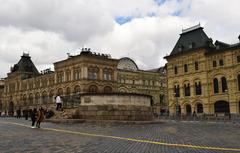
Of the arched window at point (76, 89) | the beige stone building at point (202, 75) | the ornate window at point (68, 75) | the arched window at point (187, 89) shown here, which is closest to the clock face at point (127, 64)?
the ornate window at point (68, 75)

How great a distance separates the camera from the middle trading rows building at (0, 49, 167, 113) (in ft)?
207

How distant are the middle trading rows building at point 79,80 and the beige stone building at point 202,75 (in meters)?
14.1

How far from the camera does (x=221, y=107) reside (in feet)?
171

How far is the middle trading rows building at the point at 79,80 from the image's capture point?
207ft

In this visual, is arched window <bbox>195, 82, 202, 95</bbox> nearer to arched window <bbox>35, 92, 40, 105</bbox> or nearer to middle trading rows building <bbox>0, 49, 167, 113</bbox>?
middle trading rows building <bbox>0, 49, 167, 113</bbox>

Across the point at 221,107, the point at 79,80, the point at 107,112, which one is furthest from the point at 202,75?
the point at 107,112

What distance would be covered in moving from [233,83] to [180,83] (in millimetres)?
10777

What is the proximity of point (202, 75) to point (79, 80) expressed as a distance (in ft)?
79.4

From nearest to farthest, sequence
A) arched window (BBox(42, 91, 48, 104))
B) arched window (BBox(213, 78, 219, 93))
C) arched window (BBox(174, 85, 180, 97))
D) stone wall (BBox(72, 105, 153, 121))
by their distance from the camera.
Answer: stone wall (BBox(72, 105, 153, 121)) < arched window (BBox(213, 78, 219, 93)) < arched window (BBox(174, 85, 180, 97)) < arched window (BBox(42, 91, 48, 104))

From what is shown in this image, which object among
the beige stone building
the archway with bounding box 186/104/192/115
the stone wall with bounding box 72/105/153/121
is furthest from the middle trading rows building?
the stone wall with bounding box 72/105/153/121

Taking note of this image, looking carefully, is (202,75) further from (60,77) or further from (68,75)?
(60,77)

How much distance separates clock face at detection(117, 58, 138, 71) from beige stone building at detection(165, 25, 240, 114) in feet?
73.3

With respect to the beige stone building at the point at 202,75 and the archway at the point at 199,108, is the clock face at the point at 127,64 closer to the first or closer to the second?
the beige stone building at the point at 202,75

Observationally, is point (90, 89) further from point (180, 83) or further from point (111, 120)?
point (111, 120)
